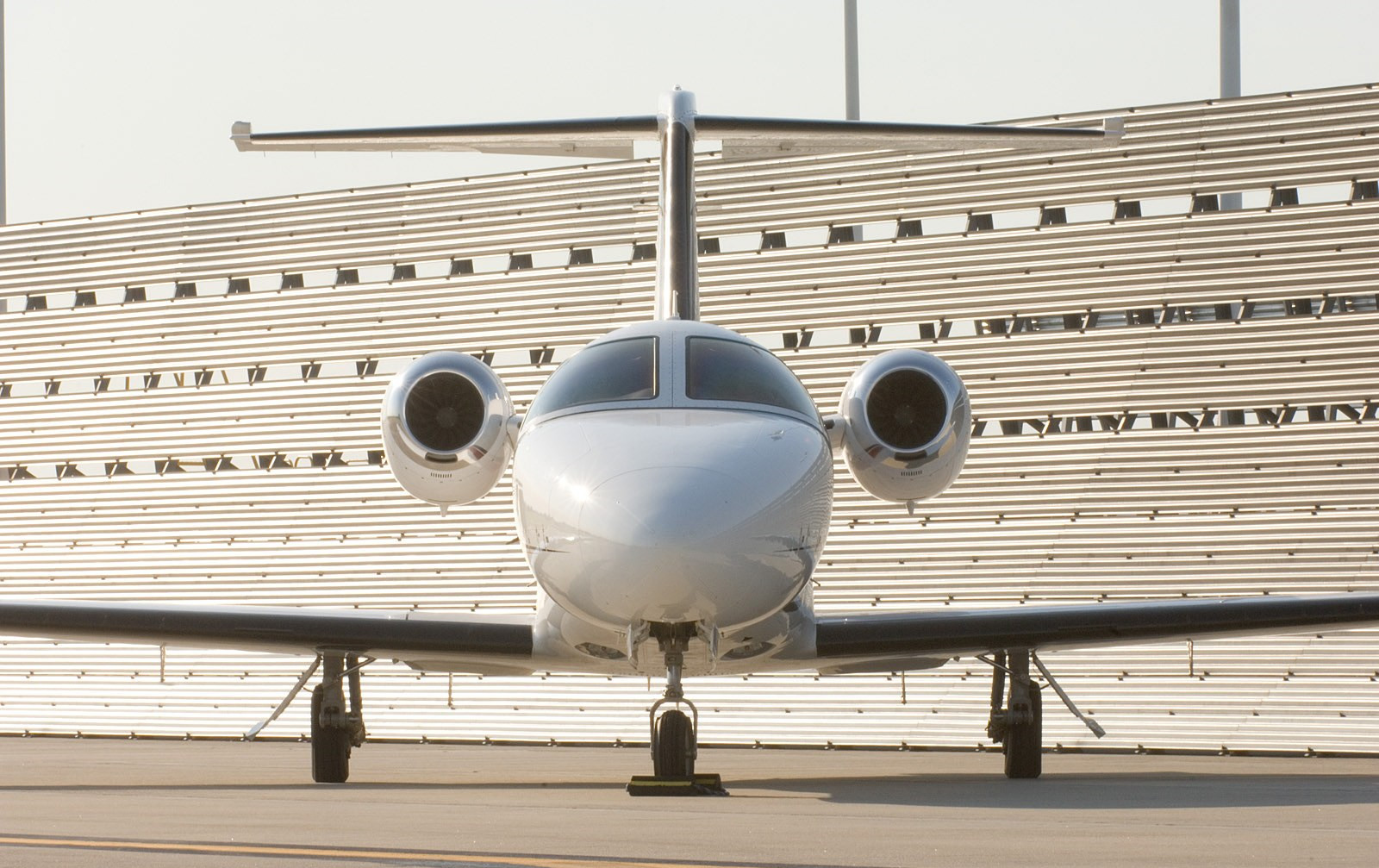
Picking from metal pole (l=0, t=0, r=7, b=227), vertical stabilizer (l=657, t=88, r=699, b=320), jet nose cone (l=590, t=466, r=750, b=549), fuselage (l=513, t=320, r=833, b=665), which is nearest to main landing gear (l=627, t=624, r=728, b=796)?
fuselage (l=513, t=320, r=833, b=665)

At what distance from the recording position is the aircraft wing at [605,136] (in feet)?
38.8

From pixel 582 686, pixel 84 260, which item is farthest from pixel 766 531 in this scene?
pixel 84 260

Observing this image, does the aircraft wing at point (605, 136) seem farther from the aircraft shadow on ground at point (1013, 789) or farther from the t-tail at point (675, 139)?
the aircraft shadow on ground at point (1013, 789)

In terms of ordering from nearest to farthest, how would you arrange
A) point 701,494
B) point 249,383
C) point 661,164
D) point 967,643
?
point 701,494, point 967,643, point 661,164, point 249,383

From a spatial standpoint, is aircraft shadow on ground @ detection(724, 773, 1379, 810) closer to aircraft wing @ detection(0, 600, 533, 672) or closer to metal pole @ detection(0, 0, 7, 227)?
aircraft wing @ detection(0, 600, 533, 672)

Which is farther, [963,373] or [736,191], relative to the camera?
[736,191]

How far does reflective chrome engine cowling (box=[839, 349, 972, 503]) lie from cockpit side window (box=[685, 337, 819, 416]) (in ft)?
2.67

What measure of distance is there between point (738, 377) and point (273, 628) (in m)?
3.38

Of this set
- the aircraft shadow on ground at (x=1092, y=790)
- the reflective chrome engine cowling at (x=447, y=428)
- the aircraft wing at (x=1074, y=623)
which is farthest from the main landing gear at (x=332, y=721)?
the aircraft wing at (x=1074, y=623)

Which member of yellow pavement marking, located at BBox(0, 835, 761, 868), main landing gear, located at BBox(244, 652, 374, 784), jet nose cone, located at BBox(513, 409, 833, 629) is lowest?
main landing gear, located at BBox(244, 652, 374, 784)

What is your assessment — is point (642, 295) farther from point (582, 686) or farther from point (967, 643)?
point (967, 643)

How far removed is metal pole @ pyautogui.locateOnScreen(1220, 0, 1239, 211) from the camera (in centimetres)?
1870

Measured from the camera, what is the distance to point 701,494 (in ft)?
25.9

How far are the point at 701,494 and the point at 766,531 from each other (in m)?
0.56
